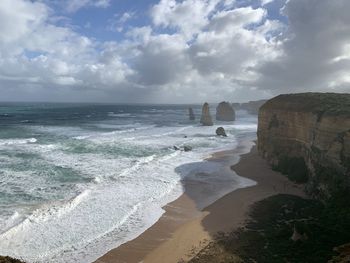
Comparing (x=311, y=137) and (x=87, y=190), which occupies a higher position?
(x=311, y=137)

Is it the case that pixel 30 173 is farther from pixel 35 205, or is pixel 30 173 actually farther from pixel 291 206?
pixel 291 206

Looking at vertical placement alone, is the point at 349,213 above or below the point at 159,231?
above

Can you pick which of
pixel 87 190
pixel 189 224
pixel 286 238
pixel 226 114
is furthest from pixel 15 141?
pixel 226 114

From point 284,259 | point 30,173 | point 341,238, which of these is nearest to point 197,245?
point 284,259

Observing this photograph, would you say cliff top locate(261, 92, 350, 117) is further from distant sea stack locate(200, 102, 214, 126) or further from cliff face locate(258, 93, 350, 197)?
distant sea stack locate(200, 102, 214, 126)

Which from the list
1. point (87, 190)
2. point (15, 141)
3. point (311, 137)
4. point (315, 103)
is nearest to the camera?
point (87, 190)

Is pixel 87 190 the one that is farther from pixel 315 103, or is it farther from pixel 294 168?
pixel 315 103

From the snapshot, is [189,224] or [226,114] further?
[226,114]
